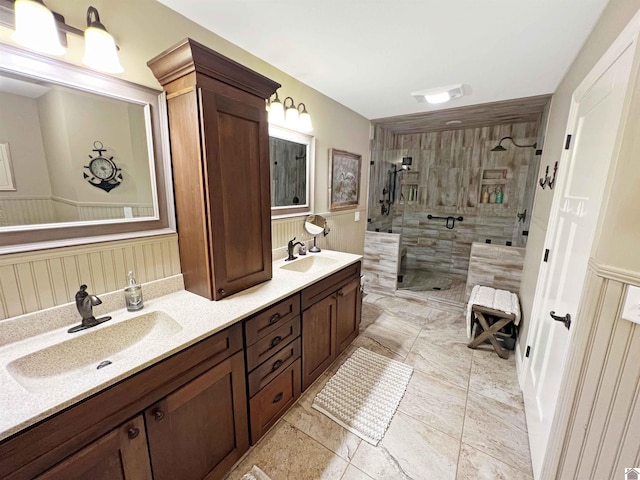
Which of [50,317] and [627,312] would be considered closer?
[627,312]

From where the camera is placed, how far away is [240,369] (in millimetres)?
1290

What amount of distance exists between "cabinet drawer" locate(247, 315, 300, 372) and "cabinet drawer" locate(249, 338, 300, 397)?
0.04m

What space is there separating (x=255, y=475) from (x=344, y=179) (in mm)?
2584

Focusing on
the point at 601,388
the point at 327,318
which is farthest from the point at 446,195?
the point at 601,388

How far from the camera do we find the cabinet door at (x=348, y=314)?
2146mm

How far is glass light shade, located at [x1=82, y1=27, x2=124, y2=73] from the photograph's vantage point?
1.04 metres

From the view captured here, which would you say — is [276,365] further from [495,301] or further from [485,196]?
[485,196]

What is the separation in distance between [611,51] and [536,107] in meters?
2.02

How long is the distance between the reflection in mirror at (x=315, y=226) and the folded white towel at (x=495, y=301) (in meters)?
1.58

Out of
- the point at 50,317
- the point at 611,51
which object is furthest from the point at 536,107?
the point at 50,317

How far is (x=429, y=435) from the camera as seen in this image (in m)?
1.59

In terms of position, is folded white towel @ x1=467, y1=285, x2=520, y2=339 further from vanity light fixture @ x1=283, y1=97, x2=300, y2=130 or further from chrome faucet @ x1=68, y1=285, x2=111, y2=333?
chrome faucet @ x1=68, y1=285, x2=111, y2=333

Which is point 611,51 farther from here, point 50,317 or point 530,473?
point 50,317

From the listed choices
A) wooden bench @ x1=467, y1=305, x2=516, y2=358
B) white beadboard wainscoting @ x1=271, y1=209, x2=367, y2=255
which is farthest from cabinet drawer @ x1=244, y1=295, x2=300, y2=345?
wooden bench @ x1=467, y1=305, x2=516, y2=358
